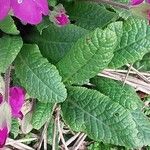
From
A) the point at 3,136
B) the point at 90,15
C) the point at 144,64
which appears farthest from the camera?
the point at 144,64

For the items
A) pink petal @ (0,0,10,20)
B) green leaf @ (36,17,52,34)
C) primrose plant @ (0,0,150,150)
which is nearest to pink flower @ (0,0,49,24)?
pink petal @ (0,0,10,20)

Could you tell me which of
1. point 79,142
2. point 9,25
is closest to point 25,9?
point 9,25

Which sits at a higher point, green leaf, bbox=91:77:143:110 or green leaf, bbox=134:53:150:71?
green leaf, bbox=91:77:143:110

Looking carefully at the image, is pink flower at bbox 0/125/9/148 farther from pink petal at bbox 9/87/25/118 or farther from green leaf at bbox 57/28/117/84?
green leaf at bbox 57/28/117/84

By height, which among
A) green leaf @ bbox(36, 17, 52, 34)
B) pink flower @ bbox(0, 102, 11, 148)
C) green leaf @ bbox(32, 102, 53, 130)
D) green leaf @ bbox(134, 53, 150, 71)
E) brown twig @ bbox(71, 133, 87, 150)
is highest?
green leaf @ bbox(36, 17, 52, 34)

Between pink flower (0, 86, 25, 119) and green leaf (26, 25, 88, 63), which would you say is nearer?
pink flower (0, 86, 25, 119)

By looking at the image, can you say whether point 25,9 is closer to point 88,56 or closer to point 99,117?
point 88,56

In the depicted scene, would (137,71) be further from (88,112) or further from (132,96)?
(88,112)
